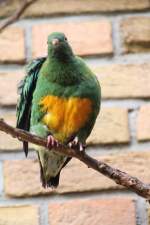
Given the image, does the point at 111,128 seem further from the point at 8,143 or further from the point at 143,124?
the point at 8,143

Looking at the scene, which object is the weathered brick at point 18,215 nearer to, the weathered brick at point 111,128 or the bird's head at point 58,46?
the weathered brick at point 111,128

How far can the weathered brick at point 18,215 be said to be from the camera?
119 centimetres

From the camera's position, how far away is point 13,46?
1.27m

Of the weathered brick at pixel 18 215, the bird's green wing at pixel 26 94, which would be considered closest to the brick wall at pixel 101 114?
the weathered brick at pixel 18 215

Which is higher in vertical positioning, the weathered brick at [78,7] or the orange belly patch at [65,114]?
the weathered brick at [78,7]

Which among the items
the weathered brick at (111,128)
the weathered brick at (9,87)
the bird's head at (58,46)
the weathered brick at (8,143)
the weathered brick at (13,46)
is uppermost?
the bird's head at (58,46)

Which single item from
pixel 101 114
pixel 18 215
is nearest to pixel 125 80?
pixel 101 114

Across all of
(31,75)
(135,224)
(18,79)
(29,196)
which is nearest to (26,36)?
(18,79)

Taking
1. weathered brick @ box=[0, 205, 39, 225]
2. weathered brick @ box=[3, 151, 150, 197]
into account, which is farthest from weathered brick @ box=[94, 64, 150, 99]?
weathered brick @ box=[0, 205, 39, 225]

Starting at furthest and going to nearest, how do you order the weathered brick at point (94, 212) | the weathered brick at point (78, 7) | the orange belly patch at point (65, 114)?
the weathered brick at point (78, 7) < the weathered brick at point (94, 212) < the orange belly patch at point (65, 114)

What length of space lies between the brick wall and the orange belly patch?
0.18 meters

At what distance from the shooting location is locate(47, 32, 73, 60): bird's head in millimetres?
1060

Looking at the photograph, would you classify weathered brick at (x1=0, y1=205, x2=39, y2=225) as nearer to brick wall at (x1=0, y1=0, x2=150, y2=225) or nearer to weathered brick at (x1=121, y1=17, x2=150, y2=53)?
brick wall at (x1=0, y1=0, x2=150, y2=225)

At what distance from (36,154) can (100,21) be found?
279 millimetres
